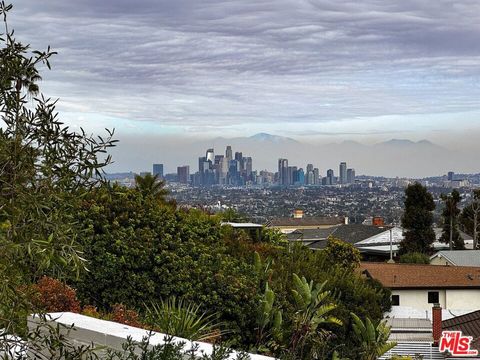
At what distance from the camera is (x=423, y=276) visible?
47500 mm

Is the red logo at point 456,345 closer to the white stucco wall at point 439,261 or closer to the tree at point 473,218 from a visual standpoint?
the white stucco wall at point 439,261

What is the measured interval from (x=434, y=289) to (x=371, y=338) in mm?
26851

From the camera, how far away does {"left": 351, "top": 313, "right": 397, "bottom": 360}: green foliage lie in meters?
16.8

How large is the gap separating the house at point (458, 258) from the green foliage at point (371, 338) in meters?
35.9

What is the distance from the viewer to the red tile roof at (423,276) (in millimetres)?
46125

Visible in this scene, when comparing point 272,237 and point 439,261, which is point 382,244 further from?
point 272,237

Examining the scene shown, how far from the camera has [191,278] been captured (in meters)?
18.1

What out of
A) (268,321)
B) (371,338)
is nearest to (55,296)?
(268,321)

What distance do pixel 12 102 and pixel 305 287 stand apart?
45.6 feet

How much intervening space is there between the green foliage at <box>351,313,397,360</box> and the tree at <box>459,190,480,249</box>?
66.3m

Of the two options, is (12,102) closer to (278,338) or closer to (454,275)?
(278,338)

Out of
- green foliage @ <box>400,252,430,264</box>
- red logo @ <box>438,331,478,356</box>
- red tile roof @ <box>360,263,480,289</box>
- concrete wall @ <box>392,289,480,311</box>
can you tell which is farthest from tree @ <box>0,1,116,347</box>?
green foliage @ <box>400,252,430,264</box>

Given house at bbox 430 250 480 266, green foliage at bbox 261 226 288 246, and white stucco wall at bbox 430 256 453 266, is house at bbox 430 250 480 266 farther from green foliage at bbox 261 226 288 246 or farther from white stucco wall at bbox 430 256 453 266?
green foliage at bbox 261 226 288 246

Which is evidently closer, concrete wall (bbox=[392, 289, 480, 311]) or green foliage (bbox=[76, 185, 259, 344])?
green foliage (bbox=[76, 185, 259, 344])
